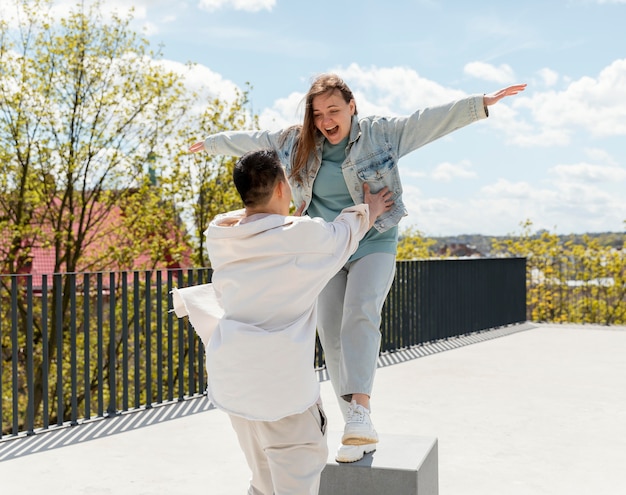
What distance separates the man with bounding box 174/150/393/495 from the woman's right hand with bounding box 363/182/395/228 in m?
0.60

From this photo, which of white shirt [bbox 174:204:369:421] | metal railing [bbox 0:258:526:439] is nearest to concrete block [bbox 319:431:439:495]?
white shirt [bbox 174:204:369:421]

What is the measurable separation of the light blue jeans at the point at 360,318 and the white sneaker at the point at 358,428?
0.23ft

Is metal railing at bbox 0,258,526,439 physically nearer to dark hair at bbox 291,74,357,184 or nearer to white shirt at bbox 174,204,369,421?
dark hair at bbox 291,74,357,184

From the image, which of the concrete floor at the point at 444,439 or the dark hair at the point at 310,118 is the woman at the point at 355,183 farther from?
the concrete floor at the point at 444,439

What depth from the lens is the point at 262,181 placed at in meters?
2.19

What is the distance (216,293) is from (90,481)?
64.0 inches

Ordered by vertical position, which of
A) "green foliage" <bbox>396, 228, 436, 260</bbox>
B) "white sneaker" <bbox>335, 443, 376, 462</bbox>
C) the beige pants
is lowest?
"white sneaker" <bbox>335, 443, 376, 462</bbox>

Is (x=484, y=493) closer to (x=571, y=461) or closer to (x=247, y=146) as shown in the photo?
(x=571, y=461)

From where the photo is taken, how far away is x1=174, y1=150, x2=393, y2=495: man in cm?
212

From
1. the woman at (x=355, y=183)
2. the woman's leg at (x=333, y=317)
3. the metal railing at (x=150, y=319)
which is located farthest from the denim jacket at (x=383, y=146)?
the metal railing at (x=150, y=319)

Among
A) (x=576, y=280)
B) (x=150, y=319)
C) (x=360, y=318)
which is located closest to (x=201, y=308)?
(x=360, y=318)

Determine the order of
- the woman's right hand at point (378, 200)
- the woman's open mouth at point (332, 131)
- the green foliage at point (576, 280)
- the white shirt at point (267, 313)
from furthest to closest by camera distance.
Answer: the green foliage at point (576, 280), the woman's open mouth at point (332, 131), the woman's right hand at point (378, 200), the white shirt at point (267, 313)

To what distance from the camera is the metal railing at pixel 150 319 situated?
15.1ft

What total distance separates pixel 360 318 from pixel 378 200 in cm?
47
